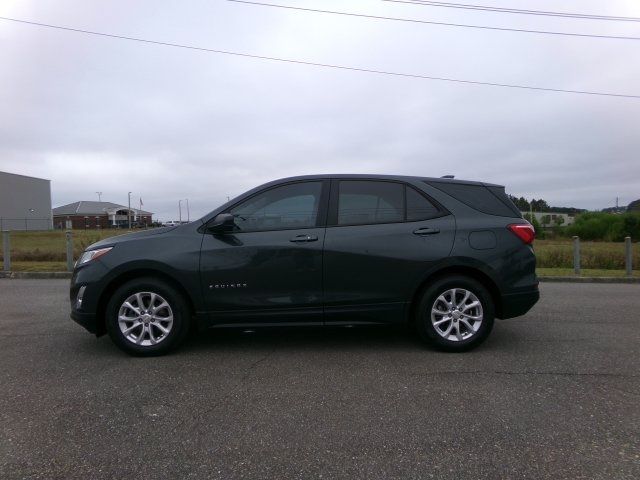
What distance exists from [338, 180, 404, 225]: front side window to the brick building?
94608mm

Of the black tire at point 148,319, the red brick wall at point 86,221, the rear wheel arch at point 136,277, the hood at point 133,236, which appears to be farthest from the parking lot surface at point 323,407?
the red brick wall at point 86,221

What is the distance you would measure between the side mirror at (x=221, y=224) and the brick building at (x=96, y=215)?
310 ft

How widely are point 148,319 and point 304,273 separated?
1552 millimetres

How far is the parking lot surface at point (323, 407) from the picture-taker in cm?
280

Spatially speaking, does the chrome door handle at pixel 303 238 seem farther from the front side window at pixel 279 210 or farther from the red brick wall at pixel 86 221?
the red brick wall at pixel 86 221

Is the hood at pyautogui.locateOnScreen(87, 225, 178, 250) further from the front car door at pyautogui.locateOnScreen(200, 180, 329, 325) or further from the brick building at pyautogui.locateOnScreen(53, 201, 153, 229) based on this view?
the brick building at pyautogui.locateOnScreen(53, 201, 153, 229)

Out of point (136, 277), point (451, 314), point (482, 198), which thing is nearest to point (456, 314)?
point (451, 314)

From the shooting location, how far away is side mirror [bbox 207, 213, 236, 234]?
4625mm

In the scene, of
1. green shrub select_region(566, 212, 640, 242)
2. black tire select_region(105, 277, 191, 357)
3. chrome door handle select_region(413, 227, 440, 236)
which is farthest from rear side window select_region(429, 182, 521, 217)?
green shrub select_region(566, 212, 640, 242)

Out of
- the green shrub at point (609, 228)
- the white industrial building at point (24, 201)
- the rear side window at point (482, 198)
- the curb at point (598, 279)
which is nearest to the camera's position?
the rear side window at point (482, 198)

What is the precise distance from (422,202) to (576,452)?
106 inches

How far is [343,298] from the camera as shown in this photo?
4.73m

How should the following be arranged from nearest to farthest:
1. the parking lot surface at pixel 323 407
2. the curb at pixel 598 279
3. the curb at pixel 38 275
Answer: the parking lot surface at pixel 323 407 → the curb at pixel 598 279 → the curb at pixel 38 275

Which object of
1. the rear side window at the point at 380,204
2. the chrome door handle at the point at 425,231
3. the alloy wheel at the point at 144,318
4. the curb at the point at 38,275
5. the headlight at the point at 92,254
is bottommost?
the curb at the point at 38,275
